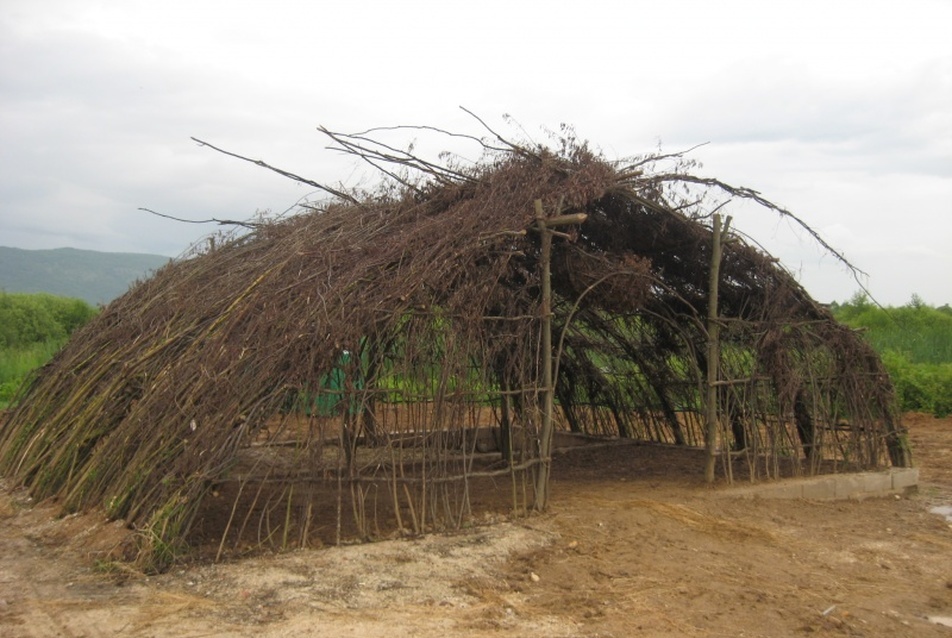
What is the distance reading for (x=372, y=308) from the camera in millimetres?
7082

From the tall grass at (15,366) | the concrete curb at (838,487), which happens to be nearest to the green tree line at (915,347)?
the concrete curb at (838,487)

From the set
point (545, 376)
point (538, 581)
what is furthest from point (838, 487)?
point (538, 581)

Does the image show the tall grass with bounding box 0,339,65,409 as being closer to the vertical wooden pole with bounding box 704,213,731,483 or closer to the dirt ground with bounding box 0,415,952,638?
the dirt ground with bounding box 0,415,952,638

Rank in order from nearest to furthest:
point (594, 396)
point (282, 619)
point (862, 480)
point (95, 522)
A: point (282, 619)
point (95, 522)
point (862, 480)
point (594, 396)

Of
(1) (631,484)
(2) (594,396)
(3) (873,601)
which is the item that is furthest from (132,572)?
(2) (594,396)

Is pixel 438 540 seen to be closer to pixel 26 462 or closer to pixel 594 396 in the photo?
pixel 26 462

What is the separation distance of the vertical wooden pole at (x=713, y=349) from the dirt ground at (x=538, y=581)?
3.13 feet

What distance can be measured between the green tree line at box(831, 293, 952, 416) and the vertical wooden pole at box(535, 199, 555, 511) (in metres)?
5.27

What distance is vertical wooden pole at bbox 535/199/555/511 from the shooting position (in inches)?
312

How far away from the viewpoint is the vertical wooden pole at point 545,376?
7922mm

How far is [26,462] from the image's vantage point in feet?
28.1

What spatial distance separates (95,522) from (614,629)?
3962 millimetres

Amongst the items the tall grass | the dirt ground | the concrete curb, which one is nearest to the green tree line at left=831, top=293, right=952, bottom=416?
the concrete curb

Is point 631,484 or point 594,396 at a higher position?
point 594,396
